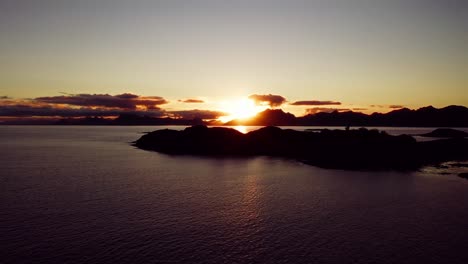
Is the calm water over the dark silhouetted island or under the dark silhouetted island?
under

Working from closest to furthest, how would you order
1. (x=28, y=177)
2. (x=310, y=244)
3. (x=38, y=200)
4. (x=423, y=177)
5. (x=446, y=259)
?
1. (x=446, y=259)
2. (x=310, y=244)
3. (x=38, y=200)
4. (x=28, y=177)
5. (x=423, y=177)

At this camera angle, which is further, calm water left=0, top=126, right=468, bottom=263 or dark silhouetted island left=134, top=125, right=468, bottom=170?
dark silhouetted island left=134, top=125, right=468, bottom=170

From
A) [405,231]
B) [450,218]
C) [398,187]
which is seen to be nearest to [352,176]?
[398,187]

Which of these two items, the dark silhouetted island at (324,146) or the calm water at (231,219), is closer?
the calm water at (231,219)

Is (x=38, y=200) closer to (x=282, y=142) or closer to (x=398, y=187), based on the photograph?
(x=398, y=187)

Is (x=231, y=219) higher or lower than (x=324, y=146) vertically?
lower
